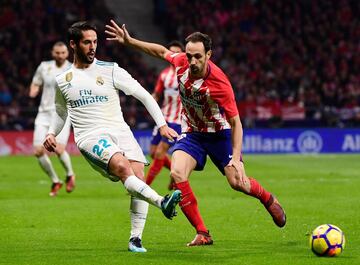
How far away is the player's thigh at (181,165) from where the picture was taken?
949cm

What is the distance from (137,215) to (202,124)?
134 centimetres

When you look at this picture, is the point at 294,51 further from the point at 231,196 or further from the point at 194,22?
the point at 231,196

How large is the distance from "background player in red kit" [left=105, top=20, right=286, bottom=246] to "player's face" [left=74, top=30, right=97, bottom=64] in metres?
0.54

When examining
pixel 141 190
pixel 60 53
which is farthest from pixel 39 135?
pixel 141 190

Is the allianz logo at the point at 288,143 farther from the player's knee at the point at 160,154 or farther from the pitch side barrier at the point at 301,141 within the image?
the player's knee at the point at 160,154

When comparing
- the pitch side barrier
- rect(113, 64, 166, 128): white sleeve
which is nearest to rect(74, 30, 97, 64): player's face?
rect(113, 64, 166, 128): white sleeve

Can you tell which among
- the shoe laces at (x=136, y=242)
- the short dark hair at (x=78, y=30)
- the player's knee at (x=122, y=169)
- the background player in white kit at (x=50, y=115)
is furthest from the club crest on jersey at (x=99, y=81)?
the background player in white kit at (x=50, y=115)

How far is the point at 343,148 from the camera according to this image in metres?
28.9

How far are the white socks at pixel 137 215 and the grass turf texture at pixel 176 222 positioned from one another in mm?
261

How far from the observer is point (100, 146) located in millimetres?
8711

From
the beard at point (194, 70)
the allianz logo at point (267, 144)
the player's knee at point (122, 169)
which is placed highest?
the beard at point (194, 70)

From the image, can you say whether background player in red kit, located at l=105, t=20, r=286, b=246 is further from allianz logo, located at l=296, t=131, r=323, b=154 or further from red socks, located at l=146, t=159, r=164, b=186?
allianz logo, located at l=296, t=131, r=323, b=154

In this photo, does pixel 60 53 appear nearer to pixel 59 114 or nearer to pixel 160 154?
pixel 160 154

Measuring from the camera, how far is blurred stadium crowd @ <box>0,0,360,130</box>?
28875 mm
